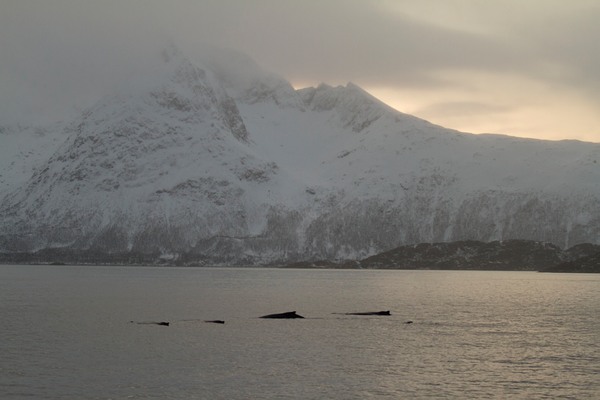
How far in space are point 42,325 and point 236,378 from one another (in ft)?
171

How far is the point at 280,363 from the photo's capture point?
85.6 metres

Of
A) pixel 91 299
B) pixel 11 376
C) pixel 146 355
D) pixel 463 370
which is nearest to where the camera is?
pixel 11 376

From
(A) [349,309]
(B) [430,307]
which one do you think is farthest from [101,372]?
(B) [430,307]

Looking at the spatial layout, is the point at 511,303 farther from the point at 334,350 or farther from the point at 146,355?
the point at 146,355

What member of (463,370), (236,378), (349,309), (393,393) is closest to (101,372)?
(236,378)

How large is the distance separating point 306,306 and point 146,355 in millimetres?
80458

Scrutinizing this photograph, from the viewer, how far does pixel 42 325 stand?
119 meters

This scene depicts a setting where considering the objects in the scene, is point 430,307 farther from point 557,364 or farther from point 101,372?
point 101,372

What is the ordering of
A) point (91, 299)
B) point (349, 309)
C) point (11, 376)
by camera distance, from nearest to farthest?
1. point (11, 376)
2. point (349, 309)
3. point (91, 299)

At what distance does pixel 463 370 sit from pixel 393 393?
14.2m

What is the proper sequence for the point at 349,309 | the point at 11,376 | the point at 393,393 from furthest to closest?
1. the point at 349,309
2. the point at 11,376
3. the point at 393,393

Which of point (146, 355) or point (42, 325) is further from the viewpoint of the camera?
point (42, 325)

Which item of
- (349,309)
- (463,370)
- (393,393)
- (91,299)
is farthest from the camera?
(91,299)

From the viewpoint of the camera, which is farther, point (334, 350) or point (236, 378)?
point (334, 350)
